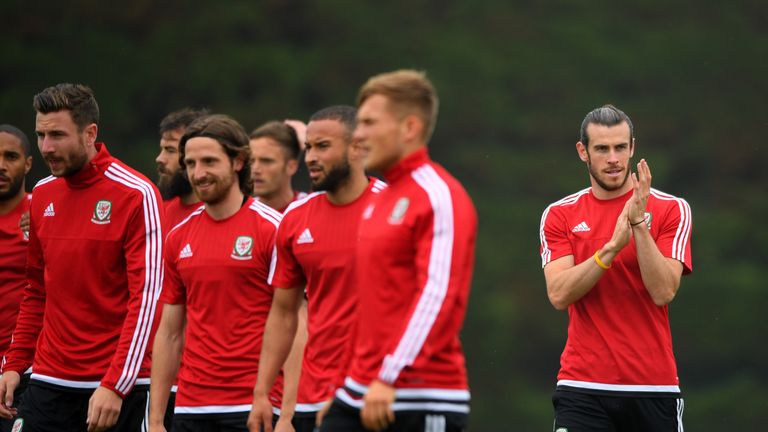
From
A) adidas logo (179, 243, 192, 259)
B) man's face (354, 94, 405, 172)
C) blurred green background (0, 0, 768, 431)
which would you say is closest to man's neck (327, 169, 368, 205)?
adidas logo (179, 243, 192, 259)

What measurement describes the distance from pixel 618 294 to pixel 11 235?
361 centimetres

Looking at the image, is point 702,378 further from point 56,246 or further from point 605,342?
point 56,246

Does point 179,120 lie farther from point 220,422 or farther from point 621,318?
point 621,318

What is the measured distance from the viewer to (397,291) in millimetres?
4711

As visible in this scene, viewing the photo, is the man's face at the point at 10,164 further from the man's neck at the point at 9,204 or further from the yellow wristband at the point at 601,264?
the yellow wristband at the point at 601,264

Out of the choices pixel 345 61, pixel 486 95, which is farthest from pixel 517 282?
pixel 345 61

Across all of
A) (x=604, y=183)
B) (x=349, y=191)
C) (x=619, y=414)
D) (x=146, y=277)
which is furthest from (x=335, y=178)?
(x=619, y=414)

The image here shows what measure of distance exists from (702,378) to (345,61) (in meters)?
5.76

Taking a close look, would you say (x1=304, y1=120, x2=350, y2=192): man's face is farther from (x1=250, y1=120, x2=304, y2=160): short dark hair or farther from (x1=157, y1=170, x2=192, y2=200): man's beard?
(x1=250, y1=120, x2=304, y2=160): short dark hair

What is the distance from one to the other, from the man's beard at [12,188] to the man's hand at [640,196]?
3.76 metres

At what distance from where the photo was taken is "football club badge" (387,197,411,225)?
4.70 meters

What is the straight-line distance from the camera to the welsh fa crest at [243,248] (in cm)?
608

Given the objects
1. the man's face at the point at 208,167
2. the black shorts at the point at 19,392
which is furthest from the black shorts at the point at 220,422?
the black shorts at the point at 19,392

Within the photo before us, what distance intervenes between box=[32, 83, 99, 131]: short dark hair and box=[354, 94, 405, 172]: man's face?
2.18m
